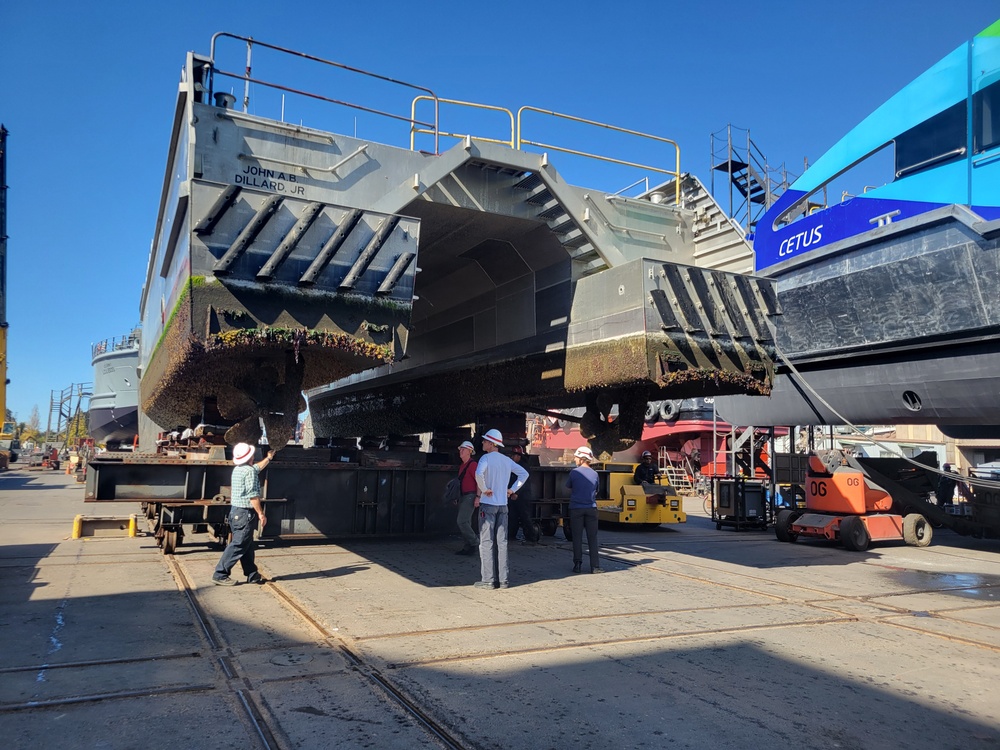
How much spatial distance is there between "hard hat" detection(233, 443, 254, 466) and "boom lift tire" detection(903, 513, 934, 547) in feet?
35.0

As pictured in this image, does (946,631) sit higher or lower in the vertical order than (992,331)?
lower

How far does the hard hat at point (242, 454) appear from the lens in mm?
7216

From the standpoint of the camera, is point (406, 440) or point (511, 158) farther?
point (406, 440)

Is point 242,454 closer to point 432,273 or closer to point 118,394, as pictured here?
point 432,273

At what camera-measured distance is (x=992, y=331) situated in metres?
8.66

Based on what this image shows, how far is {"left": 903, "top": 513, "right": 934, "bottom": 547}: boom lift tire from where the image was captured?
39.2 ft

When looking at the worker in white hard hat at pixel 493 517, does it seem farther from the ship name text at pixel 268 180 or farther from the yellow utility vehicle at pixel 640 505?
the yellow utility vehicle at pixel 640 505

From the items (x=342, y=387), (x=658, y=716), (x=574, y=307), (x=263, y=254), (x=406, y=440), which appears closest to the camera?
(x=658, y=716)

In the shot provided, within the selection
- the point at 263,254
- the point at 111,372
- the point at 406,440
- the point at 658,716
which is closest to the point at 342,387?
the point at 406,440

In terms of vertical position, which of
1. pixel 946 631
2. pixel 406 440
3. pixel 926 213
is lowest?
pixel 946 631

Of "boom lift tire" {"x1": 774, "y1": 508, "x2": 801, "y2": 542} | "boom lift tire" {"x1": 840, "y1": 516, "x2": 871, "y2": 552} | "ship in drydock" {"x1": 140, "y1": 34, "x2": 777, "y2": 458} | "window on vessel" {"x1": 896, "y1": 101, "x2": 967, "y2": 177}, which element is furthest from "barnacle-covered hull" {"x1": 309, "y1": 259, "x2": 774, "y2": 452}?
"boom lift tire" {"x1": 774, "y1": 508, "x2": 801, "y2": 542}

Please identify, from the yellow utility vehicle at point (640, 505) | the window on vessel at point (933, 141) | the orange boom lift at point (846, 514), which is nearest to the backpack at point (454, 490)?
the yellow utility vehicle at point (640, 505)

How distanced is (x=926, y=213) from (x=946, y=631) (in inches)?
227

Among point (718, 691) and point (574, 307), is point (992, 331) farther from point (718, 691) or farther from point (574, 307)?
point (718, 691)
